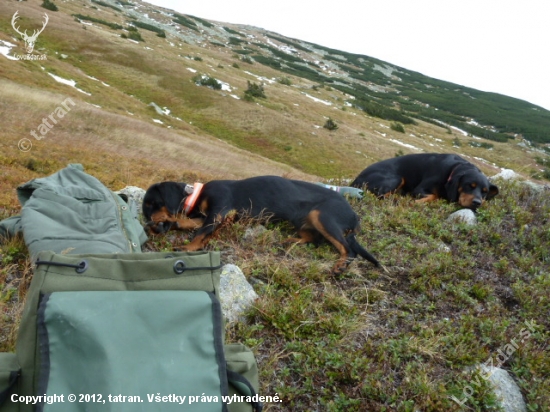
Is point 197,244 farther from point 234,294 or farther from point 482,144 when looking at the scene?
point 482,144

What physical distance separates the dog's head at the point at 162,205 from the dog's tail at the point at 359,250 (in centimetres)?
248

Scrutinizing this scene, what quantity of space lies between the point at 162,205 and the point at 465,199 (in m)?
5.40

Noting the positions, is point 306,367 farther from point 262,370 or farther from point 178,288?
point 178,288

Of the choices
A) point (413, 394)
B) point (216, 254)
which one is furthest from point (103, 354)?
point (413, 394)

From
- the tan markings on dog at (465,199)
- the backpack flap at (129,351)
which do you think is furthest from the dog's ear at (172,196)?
the tan markings on dog at (465,199)

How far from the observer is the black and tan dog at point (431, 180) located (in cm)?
806

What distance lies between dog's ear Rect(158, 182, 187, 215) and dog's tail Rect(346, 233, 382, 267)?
8.15 ft

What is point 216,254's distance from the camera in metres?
3.02

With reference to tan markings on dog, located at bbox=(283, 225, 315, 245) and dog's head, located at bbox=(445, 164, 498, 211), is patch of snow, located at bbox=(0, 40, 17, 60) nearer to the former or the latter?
tan markings on dog, located at bbox=(283, 225, 315, 245)

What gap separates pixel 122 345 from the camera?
2.39 meters

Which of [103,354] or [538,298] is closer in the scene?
[103,354]

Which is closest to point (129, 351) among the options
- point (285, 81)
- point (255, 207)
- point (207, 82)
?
point (255, 207)

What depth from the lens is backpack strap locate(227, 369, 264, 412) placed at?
2.66 m

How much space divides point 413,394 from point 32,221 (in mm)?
4092
